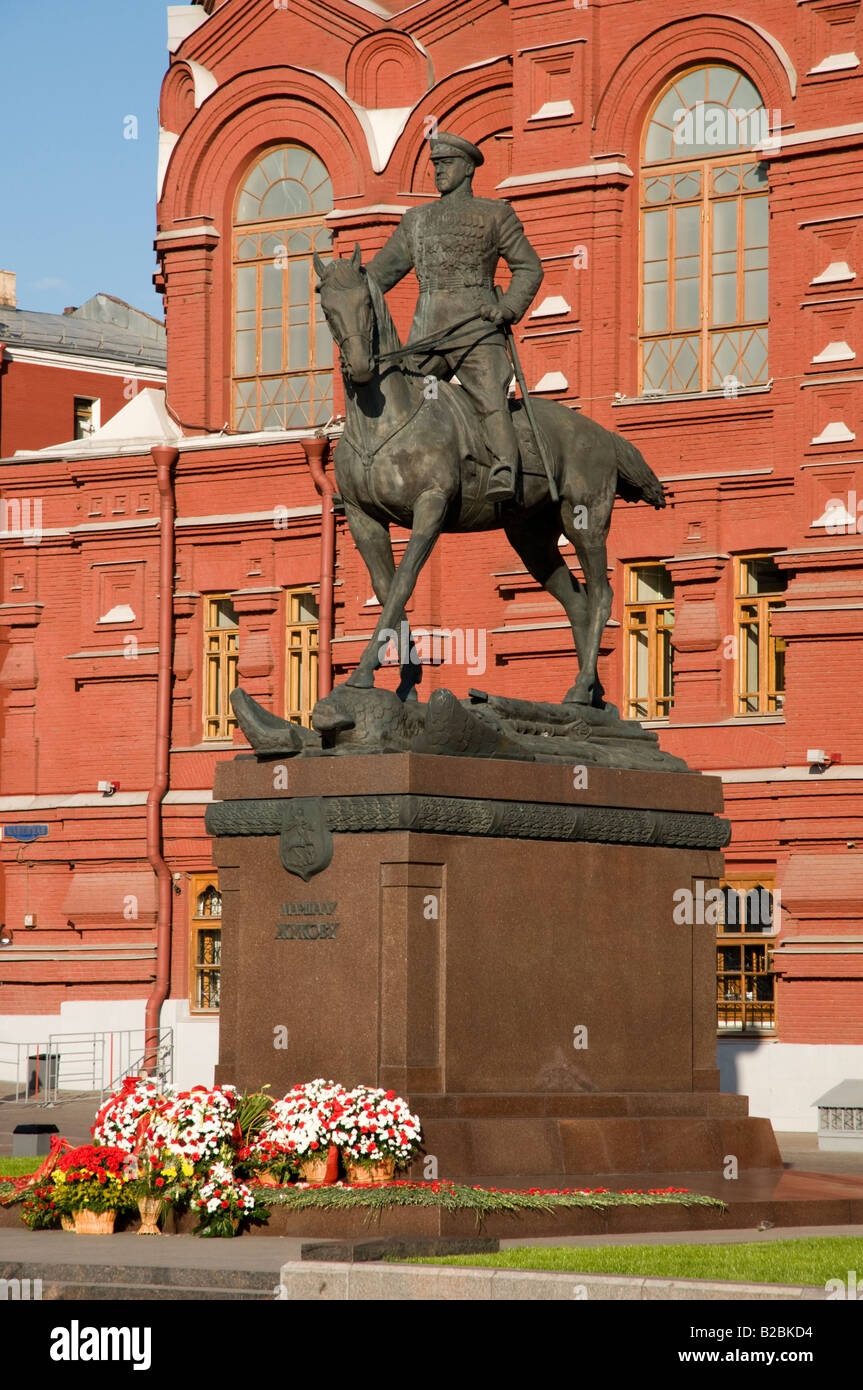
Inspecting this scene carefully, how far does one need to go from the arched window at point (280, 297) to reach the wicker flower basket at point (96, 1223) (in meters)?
18.0

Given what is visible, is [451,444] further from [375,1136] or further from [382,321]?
[375,1136]

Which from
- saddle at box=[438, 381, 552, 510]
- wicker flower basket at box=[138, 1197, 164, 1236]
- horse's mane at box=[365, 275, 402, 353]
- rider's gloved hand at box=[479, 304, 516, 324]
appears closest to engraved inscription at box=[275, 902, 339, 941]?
wicker flower basket at box=[138, 1197, 164, 1236]

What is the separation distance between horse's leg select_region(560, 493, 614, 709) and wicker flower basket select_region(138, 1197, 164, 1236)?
4639 millimetres

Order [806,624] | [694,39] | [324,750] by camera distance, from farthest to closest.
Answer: [694,39], [806,624], [324,750]

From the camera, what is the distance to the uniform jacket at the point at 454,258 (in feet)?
48.2

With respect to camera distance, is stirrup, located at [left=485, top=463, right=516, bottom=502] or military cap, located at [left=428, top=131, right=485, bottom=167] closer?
stirrup, located at [left=485, top=463, right=516, bottom=502]

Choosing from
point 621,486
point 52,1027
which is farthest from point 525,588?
point 621,486

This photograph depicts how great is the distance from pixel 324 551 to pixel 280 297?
358 centimetres

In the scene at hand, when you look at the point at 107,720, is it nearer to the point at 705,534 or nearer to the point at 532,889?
the point at 705,534

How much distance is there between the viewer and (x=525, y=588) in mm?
26219

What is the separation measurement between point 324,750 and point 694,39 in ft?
48.9

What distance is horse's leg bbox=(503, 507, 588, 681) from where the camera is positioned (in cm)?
1536

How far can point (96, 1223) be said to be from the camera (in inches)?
462

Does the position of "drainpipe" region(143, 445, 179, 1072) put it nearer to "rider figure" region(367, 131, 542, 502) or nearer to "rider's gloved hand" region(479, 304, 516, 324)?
"rider figure" region(367, 131, 542, 502)
